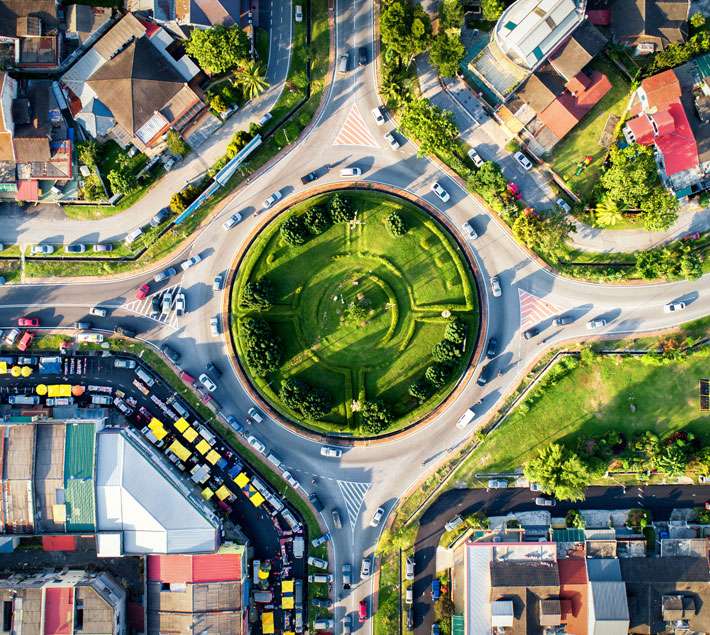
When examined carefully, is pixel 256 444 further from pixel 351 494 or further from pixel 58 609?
pixel 58 609

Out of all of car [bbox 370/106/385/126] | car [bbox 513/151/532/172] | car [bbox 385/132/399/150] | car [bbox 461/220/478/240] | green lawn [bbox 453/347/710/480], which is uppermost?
car [bbox 370/106/385/126]

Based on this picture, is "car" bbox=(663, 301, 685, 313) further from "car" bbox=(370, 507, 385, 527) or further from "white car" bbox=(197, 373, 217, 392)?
"white car" bbox=(197, 373, 217, 392)

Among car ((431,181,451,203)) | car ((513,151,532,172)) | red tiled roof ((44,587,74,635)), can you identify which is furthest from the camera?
car ((431,181,451,203))

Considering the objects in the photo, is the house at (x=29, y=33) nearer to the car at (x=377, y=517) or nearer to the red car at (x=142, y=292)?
the red car at (x=142, y=292)

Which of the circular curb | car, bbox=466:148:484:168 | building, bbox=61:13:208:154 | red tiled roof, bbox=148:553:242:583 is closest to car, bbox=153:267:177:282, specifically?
the circular curb

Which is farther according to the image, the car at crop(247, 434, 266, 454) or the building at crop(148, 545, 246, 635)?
the car at crop(247, 434, 266, 454)

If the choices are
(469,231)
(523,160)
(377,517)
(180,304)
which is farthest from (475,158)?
(377,517)

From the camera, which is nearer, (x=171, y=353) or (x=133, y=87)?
(x=133, y=87)

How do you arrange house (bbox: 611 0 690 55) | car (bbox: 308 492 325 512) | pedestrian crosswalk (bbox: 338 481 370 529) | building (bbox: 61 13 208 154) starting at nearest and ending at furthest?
house (bbox: 611 0 690 55) → building (bbox: 61 13 208 154) → car (bbox: 308 492 325 512) → pedestrian crosswalk (bbox: 338 481 370 529)
